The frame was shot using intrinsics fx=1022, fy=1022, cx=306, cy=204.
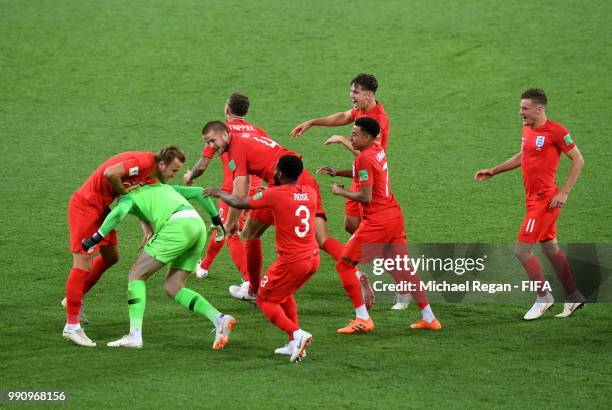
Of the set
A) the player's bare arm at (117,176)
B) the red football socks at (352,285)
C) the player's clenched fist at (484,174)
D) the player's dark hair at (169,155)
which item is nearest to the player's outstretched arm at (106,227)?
the player's bare arm at (117,176)

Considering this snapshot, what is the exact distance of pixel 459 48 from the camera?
19531 millimetres

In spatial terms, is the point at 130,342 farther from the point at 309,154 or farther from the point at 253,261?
the point at 309,154

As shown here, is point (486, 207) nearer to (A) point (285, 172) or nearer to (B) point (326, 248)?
(B) point (326, 248)

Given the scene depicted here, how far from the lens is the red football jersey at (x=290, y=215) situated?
27.1 ft

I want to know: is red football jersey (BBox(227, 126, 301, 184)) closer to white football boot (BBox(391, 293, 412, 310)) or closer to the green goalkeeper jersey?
the green goalkeeper jersey

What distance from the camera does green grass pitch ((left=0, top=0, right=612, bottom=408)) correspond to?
778 cm

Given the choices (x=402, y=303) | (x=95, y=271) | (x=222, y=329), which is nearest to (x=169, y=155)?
(x=95, y=271)

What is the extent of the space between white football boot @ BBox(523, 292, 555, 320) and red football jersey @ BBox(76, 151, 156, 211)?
12.1ft

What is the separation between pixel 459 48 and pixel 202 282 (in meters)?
10.4

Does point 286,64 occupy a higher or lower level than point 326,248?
higher

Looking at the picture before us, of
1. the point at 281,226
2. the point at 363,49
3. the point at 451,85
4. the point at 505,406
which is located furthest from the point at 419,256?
the point at 363,49

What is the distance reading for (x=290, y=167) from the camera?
823 centimetres

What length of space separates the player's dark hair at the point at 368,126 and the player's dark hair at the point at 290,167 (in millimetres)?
964

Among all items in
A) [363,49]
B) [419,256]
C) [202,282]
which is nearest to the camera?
[202,282]
